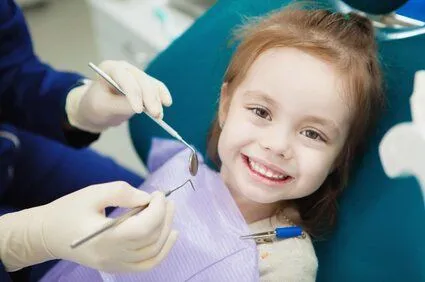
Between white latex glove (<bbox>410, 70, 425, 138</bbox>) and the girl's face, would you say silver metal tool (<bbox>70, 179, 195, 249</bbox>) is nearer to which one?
the girl's face

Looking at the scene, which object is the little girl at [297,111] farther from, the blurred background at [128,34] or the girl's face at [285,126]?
the blurred background at [128,34]

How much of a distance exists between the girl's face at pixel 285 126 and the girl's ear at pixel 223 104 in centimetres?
6

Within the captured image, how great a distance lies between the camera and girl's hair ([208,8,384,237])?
0.84 meters

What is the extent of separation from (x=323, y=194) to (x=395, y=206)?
136mm

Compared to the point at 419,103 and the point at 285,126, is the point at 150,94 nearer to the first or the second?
the point at 285,126

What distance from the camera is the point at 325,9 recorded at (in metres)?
0.92

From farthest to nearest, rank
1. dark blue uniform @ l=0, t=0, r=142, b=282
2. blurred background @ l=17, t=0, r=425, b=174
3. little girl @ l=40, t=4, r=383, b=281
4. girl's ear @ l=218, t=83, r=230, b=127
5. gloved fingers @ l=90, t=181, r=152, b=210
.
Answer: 1. blurred background @ l=17, t=0, r=425, b=174
2. dark blue uniform @ l=0, t=0, r=142, b=282
3. girl's ear @ l=218, t=83, r=230, b=127
4. little girl @ l=40, t=4, r=383, b=281
5. gloved fingers @ l=90, t=181, r=152, b=210

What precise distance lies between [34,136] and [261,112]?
65 cm

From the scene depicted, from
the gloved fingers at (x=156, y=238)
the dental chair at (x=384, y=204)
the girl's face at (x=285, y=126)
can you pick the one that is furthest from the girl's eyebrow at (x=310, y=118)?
the gloved fingers at (x=156, y=238)

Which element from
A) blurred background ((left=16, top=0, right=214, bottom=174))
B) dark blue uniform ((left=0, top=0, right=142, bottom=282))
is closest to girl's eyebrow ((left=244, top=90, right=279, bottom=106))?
dark blue uniform ((left=0, top=0, right=142, bottom=282))

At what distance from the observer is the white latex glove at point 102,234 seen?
680mm

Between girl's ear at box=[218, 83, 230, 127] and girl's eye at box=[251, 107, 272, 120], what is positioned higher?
girl's eye at box=[251, 107, 272, 120]

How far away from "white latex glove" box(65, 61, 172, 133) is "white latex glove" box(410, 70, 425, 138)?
39 cm

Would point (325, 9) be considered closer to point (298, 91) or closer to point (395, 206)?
point (298, 91)
